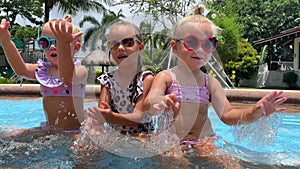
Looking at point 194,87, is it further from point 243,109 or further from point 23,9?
point 23,9

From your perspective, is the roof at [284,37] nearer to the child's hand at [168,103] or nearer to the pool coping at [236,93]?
the pool coping at [236,93]

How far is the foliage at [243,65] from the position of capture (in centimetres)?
2222

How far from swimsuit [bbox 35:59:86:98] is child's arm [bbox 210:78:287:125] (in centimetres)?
109

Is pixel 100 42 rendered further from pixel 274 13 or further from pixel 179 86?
pixel 274 13

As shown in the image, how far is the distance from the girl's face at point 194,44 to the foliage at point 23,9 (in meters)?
29.3

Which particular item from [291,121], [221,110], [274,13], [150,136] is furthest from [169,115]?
[274,13]

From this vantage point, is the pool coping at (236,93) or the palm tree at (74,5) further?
the palm tree at (74,5)

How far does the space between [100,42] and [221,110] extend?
3.44ft

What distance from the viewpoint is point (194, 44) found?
2.87 metres

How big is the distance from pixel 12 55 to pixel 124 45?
3.77 feet

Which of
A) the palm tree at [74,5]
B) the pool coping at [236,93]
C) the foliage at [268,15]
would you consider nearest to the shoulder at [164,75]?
the pool coping at [236,93]

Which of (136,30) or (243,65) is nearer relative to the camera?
(136,30)

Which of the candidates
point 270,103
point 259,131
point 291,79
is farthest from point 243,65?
point 270,103

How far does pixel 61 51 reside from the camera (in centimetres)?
278
